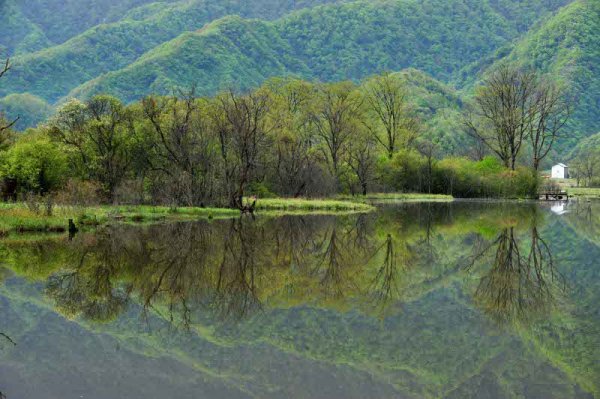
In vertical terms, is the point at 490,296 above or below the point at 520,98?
below

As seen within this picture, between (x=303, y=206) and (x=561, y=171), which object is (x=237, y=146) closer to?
(x=303, y=206)

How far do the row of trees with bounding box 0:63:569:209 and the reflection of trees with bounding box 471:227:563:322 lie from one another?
26569 millimetres

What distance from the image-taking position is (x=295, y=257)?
21.8 metres

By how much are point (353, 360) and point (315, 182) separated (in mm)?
53371

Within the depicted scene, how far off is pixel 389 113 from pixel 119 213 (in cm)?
5730

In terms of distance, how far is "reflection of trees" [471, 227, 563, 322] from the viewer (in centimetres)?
1361

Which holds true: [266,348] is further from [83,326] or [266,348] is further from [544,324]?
[544,324]

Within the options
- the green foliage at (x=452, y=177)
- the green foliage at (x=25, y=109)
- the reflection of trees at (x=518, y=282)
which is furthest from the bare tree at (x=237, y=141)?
the green foliage at (x=25, y=109)

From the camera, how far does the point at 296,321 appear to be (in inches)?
485

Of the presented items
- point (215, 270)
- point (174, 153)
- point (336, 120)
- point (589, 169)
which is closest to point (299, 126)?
Answer: point (336, 120)

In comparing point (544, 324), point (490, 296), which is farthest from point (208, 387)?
point (490, 296)

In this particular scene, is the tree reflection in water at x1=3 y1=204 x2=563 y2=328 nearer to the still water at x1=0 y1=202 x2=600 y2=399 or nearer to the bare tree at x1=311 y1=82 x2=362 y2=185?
the still water at x1=0 y1=202 x2=600 y2=399

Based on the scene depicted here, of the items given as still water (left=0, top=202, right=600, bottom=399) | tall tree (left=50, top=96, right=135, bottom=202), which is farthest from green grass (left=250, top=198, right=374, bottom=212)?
still water (left=0, top=202, right=600, bottom=399)

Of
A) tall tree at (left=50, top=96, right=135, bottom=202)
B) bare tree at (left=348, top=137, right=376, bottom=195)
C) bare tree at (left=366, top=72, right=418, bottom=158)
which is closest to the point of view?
tall tree at (left=50, top=96, right=135, bottom=202)
